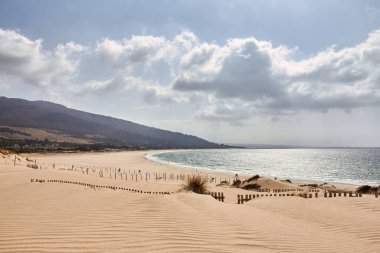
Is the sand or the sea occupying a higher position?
the sand

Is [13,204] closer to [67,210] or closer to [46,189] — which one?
[67,210]

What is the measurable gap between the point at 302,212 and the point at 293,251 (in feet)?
17.9

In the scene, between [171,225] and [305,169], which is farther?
[305,169]

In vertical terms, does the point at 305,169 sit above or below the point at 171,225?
below

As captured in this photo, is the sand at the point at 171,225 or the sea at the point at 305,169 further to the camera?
the sea at the point at 305,169

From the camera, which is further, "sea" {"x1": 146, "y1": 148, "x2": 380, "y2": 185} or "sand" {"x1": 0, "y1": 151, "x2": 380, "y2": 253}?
"sea" {"x1": 146, "y1": 148, "x2": 380, "y2": 185}

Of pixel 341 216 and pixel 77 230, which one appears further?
pixel 341 216

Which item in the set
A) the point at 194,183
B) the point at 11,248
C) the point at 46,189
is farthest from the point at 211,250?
the point at 194,183

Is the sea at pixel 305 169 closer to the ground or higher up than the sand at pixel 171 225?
closer to the ground

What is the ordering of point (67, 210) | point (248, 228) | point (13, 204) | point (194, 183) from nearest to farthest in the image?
point (248, 228)
point (67, 210)
point (13, 204)
point (194, 183)

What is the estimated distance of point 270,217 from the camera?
11.5m

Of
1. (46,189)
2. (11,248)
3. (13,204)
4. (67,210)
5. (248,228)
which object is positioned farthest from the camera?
(46,189)

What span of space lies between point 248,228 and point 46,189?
10.6 meters

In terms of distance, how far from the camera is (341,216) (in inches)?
488
